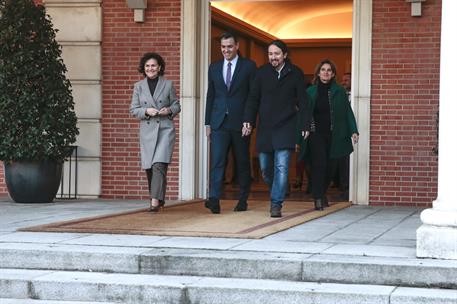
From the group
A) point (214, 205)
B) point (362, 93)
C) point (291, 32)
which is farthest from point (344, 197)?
point (291, 32)

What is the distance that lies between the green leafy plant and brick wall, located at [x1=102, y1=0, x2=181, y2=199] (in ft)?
3.79

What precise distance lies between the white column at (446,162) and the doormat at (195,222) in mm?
1714

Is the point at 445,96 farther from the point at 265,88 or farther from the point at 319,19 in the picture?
the point at 319,19

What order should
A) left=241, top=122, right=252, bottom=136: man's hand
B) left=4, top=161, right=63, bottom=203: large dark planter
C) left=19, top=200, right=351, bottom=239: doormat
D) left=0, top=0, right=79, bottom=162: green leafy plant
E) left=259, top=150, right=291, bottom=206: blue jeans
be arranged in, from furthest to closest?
1. left=4, top=161, right=63, bottom=203: large dark planter
2. left=0, top=0, right=79, bottom=162: green leafy plant
3. left=241, top=122, right=252, bottom=136: man's hand
4. left=259, top=150, right=291, bottom=206: blue jeans
5. left=19, top=200, right=351, bottom=239: doormat

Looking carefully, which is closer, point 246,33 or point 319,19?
point 246,33

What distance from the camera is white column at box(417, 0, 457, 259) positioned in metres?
7.17

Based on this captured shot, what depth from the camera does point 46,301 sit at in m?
7.12

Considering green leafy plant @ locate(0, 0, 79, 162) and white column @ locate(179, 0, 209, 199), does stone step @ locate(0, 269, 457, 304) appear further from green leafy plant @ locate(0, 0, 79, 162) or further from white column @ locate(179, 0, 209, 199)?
white column @ locate(179, 0, 209, 199)

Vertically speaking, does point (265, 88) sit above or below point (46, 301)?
above

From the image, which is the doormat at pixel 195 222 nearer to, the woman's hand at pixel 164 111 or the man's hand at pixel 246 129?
the man's hand at pixel 246 129

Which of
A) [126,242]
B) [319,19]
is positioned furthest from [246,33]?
[126,242]

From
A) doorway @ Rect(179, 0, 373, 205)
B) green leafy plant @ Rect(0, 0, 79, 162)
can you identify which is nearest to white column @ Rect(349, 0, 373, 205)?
doorway @ Rect(179, 0, 373, 205)

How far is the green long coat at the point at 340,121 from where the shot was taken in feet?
37.7

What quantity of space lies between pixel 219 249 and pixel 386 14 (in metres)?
5.84
